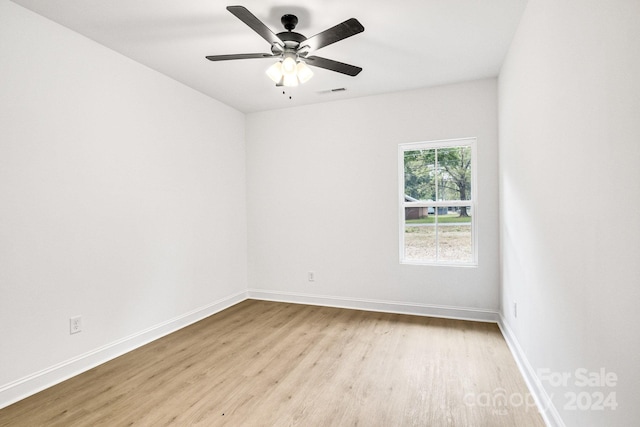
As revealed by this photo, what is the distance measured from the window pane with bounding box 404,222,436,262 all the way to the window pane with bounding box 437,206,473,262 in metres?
0.08

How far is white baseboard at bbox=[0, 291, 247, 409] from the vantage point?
224 centimetres

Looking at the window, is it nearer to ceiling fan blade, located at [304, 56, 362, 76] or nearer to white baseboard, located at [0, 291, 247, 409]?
ceiling fan blade, located at [304, 56, 362, 76]

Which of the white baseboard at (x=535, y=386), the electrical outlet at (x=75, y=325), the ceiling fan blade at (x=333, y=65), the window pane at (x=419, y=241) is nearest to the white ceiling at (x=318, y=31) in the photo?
the ceiling fan blade at (x=333, y=65)

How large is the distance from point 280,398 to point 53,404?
5.08 feet

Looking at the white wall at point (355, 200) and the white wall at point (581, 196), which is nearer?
the white wall at point (581, 196)

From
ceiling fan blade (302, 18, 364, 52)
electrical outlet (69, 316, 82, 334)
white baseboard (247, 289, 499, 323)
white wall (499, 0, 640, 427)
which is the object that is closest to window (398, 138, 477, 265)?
white baseboard (247, 289, 499, 323)

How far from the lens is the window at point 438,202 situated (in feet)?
12.6

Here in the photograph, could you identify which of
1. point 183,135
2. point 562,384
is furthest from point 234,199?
point 562,384

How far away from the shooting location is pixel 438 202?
392 centimetres

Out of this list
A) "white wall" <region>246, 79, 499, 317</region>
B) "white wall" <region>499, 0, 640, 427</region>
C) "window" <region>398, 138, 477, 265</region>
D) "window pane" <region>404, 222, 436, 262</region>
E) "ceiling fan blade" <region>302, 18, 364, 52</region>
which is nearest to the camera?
"white wall" <region>499, 0, 640, 427</region>

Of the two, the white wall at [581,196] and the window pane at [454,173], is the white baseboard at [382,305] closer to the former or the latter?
the white wall at [581,196]

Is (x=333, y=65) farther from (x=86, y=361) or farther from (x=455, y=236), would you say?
(x=86, y=361)

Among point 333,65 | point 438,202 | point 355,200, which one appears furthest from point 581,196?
point 355,200

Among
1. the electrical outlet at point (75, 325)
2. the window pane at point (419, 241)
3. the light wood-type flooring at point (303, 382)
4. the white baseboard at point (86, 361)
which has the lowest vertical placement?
the light wood-type flooring at point (303, 382)
